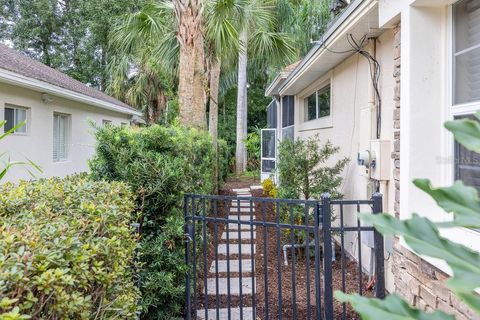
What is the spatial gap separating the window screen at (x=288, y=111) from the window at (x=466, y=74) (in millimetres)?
8243

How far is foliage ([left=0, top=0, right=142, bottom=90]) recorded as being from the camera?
22.2m

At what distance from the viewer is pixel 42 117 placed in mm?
10555

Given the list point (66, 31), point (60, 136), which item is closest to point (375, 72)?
point (60, 136)

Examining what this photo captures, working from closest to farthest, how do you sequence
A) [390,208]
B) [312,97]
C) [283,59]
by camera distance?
1. [390,208]
2. [312,97]
3. [283,59]

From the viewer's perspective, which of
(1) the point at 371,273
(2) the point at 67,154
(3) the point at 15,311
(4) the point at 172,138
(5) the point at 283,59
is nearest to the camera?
(3) the point at 15,311

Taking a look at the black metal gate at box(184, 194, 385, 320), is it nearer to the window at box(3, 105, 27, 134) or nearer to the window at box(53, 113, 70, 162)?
the window at box(3, 105, 27, 134)

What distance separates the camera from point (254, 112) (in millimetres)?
25859

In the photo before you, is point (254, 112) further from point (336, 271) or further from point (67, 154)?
point (336, 271)

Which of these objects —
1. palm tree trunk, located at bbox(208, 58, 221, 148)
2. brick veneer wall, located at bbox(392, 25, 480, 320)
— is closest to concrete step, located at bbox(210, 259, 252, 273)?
brick veneer wall, located at bbox(392, 25, 480, 320)

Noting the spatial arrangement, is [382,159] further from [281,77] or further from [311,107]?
[281,77]

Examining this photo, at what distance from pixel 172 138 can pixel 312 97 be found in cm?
593

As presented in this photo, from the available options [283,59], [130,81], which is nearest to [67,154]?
[283,59]

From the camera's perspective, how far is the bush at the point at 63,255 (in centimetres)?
151

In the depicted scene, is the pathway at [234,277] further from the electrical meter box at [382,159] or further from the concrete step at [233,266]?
the electrical meter box at [382,159]
